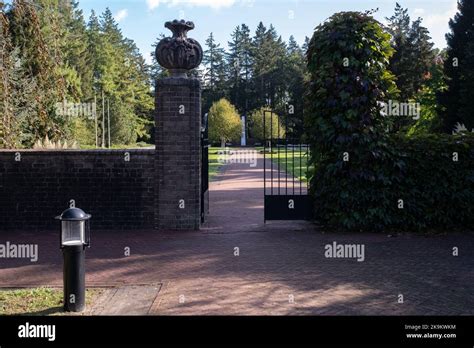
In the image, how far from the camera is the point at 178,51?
32.5 ft

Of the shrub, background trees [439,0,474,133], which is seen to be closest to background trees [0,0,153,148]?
the shrub

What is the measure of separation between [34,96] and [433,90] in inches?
902

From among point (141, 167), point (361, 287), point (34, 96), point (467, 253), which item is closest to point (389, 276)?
point (361, 287)

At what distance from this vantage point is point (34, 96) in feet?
91.1

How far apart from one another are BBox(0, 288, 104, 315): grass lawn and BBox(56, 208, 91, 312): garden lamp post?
0.18 meters

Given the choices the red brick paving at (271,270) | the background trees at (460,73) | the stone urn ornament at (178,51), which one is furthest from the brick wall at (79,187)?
the background trees at (460,73)

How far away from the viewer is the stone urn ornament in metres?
9.93

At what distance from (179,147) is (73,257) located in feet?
16.2

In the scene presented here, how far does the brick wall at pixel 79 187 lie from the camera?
10.2 m

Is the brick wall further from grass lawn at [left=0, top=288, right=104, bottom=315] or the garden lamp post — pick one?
the garden lamp post

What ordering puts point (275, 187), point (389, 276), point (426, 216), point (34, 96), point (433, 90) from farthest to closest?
point (433, 90), point (34, 96), point (275, 187), point (426, 216), point (389, 276)

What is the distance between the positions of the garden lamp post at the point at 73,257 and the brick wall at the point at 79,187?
4.79 meters
